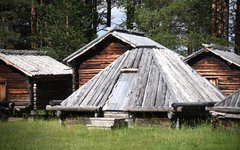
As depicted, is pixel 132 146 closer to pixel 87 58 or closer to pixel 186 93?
pixel 186 93

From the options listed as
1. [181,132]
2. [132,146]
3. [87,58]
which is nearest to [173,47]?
[87,58]

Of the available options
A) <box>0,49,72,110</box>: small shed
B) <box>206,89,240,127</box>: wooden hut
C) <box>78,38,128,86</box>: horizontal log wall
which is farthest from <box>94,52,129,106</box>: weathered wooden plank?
<box>0,49,72,110</box>: small shed

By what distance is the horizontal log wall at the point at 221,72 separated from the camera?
99.4ft

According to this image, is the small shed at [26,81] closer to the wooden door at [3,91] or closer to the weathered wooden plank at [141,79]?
the wooden door at [3,91]

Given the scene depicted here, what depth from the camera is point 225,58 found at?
29.4 metres

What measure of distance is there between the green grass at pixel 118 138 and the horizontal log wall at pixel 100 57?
7.30 meters

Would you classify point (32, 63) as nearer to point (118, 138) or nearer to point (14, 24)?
point (118, 138)

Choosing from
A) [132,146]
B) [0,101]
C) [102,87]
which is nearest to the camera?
[132,146]

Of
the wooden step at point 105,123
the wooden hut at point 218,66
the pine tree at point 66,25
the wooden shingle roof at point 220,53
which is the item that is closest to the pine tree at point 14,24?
the pine tree at point 66,25

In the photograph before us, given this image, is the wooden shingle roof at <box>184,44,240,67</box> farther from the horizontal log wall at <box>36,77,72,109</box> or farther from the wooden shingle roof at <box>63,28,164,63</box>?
the horizontal log wall at <box>36,77,72,109</box>

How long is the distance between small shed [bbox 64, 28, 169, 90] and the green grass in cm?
711

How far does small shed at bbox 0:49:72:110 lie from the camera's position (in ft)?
94.7

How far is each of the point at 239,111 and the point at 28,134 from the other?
7.96m

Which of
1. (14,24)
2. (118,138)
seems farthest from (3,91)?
(14,24)
